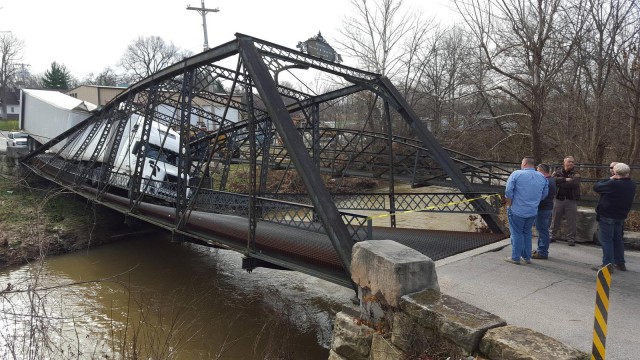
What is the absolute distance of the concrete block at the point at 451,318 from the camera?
3.46 metres

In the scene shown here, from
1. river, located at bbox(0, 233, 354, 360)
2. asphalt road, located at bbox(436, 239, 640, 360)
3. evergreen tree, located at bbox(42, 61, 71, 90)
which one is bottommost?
river, located at bbox(0, 233, 354, 360)

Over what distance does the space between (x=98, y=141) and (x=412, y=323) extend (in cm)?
1499

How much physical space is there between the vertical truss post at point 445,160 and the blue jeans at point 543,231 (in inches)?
56.9

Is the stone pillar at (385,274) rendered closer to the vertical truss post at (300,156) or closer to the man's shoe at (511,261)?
the vertical truss post at (300,156)

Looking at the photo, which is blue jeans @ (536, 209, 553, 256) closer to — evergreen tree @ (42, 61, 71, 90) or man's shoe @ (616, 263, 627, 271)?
man's shoe @ (616, 263, 627, 271)

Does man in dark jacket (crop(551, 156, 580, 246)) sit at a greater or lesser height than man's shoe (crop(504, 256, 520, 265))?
greater

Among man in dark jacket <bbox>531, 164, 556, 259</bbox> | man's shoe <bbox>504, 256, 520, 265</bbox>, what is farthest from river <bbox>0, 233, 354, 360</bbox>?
man in dark jacket <bbox>531, 164, 556, 259</bbox>

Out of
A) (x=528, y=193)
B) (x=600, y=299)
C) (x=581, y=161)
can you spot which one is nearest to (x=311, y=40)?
(x=528, y=193)

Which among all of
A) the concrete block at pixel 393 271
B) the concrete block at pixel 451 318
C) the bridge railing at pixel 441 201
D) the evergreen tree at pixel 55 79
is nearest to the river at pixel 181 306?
the concrete block at pixel 393 271

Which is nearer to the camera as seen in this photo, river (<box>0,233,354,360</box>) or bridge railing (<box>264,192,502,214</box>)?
river (<box>0,233,354,360</box>)

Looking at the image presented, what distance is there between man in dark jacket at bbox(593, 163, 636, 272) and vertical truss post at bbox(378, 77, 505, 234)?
240 cm

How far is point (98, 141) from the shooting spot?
15281mm

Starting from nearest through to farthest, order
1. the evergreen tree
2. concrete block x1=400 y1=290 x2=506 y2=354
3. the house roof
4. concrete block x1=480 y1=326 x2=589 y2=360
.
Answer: concrete block x1=480 y1=326 x2=589 y2=360 → concrete block x1=400 y1=290 x2=506 y2=354 → the house roof → the evergreen tree

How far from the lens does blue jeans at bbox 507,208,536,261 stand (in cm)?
584
